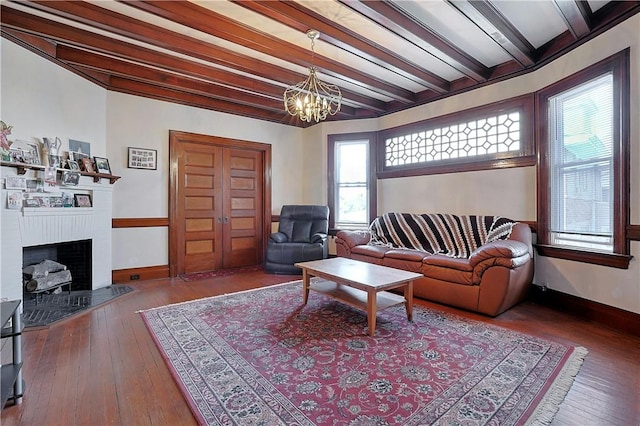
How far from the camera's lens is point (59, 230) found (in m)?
3.38

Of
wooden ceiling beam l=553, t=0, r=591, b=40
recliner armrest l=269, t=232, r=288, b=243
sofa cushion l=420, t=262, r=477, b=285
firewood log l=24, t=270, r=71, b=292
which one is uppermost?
wooden ceiling beam l=553, t=0, r=591, b=40

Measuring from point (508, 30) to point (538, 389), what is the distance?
309 cm

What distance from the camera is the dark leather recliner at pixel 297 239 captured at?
4.79 metres

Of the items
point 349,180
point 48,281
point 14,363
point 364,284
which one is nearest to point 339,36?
point 364,284

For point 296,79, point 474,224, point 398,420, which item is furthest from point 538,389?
point 296,79

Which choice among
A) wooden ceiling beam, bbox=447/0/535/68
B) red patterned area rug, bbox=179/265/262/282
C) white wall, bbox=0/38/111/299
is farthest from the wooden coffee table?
white wall, bbox=0/38/111/299

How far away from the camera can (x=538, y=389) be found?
1.78 m

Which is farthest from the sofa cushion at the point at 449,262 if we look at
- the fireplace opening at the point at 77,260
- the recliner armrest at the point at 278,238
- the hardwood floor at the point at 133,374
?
the fireplace opening at the point at 77,260

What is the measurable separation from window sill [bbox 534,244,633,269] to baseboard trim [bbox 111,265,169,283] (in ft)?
16.5

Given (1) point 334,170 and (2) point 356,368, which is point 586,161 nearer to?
(2) point 356,368

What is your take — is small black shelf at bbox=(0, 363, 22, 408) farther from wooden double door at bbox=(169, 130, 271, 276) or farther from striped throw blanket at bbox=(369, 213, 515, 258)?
striped throw blanket at bbox=(369, 213, 515, 258)

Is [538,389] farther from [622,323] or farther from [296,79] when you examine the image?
[296,79]

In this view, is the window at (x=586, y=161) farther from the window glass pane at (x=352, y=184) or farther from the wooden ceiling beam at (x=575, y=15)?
the window glass pane at (x=352, y=184)

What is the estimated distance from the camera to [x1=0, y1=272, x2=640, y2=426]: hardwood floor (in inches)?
62.1
